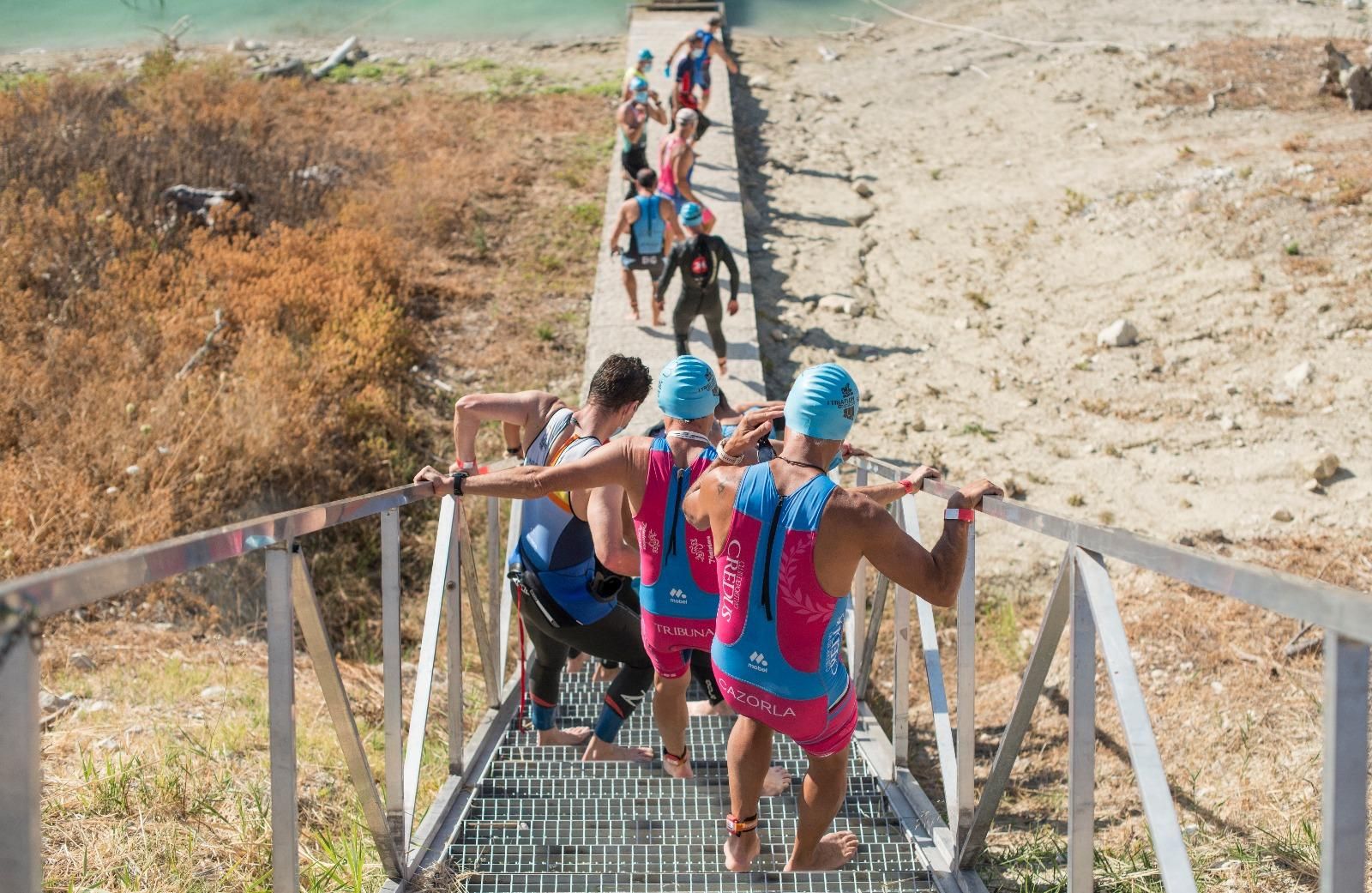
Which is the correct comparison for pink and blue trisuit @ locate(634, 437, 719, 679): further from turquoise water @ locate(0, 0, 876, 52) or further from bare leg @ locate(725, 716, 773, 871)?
turquoise water @ locate(0, 0, 876, 52)

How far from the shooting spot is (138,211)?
462 inches

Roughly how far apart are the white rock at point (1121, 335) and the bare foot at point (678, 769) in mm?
7202

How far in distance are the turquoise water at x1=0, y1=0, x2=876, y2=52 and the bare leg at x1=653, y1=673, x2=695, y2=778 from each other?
20.2 metres

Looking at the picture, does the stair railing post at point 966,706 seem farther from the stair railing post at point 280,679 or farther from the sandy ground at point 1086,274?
the sandy ground at point 1086,274

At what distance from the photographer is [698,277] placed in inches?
328

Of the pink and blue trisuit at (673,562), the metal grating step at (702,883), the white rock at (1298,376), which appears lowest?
the metal grating step at (702,883)

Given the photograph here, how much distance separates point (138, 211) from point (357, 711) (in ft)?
25.8

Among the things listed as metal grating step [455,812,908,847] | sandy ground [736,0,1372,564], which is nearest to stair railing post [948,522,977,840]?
metal grating step [455,812,908,847]

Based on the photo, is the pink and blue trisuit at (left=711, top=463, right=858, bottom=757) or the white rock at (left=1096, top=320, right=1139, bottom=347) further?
the white rock at (left=1096, top=320, right=1139, bottom=347)

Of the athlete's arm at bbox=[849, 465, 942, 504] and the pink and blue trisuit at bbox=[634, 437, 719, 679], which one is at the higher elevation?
the athlete's arm at bbox=[849, 465, 942, 504]

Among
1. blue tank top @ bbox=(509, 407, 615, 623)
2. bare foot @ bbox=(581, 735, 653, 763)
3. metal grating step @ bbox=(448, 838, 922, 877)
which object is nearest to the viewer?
metal grating step @ bbox=(448, 838, 922, 877)

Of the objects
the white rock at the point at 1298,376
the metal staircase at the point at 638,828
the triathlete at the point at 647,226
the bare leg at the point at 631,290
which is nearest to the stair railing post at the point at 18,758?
the metal staircase at the point at 638,828

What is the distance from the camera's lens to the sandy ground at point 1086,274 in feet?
27.7

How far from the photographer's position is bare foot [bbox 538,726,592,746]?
469 centimetres
